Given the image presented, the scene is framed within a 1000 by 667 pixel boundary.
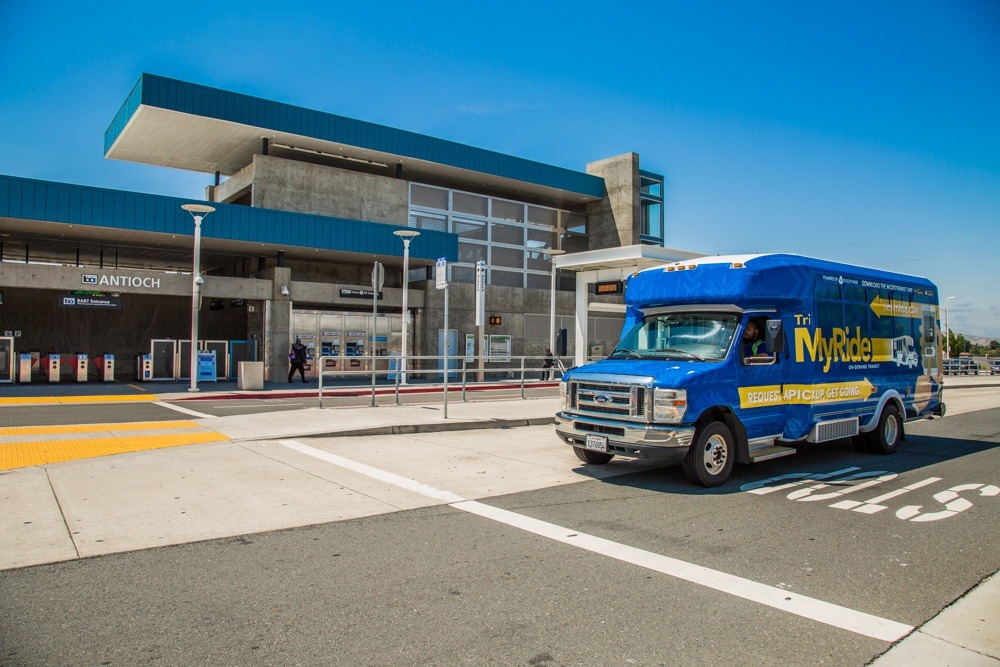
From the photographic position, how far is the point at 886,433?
1054 centimetres

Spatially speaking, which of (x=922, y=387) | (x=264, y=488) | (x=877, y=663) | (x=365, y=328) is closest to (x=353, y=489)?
(x=264, y=488)

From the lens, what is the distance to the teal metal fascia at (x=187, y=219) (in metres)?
22.1

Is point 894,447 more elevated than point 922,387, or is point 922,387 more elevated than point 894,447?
point 922,387

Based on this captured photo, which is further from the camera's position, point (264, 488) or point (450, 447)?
point (450, 447)

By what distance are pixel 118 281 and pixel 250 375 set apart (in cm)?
655

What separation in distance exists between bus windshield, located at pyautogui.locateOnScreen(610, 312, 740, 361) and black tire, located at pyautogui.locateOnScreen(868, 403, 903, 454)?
3860mm

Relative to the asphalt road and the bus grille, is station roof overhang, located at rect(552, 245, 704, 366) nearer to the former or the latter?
the bus grille

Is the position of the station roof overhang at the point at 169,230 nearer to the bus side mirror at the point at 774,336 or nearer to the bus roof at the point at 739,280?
the bus roof at the point at 739,280

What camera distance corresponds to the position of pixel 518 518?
21.2 feet

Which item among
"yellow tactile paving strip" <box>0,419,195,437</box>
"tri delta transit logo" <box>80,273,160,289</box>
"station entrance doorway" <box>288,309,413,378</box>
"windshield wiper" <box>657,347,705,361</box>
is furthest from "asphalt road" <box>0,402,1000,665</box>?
"station entrance doorway" <box>288,309,413,378</box>

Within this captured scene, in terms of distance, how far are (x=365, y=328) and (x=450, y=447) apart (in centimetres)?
2027

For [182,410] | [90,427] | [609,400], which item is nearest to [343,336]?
[182,410]

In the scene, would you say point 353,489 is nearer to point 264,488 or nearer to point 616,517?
point 264,488

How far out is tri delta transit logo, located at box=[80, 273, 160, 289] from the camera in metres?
23.3
